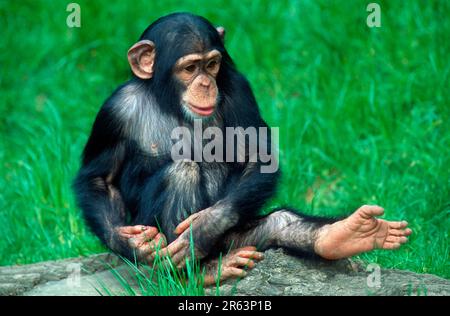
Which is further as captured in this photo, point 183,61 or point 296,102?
point 296,102

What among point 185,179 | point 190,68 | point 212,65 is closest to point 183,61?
point 190,68

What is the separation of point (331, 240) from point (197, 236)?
2.40ft

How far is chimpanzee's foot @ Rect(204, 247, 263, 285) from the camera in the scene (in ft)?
15.3

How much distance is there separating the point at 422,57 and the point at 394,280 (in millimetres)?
3506

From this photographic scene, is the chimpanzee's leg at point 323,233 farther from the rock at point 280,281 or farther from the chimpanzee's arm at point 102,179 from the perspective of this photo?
the chimpanzee's arm at point 102,179

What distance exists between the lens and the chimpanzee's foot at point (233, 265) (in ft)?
15.3

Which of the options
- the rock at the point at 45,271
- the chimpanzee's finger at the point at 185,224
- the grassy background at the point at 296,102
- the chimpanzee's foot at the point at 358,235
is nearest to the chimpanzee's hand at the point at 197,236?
the chimpanzee's finger at the point at 185,224

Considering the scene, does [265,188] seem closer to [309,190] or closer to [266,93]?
[309,190]

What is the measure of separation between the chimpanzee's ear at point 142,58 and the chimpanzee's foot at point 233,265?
3.98ft

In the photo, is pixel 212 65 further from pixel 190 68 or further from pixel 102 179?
pixel 102 179

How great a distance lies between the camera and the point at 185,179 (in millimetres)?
4754

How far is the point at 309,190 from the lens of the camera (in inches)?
279

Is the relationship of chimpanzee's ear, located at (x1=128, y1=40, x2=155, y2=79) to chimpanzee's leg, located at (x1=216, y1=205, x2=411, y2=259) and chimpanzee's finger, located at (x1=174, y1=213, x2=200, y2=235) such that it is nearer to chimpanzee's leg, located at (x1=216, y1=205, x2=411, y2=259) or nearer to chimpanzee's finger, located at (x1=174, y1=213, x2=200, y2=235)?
chimpanzee's finger, located at (x1=174, y1=213, x2=200, y2=235)

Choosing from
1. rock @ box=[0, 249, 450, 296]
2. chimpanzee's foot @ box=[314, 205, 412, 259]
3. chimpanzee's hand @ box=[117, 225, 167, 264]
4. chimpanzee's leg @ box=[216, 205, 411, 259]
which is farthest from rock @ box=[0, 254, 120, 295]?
chimpanzee's foot @ box=[314, 205, 412, 259]
